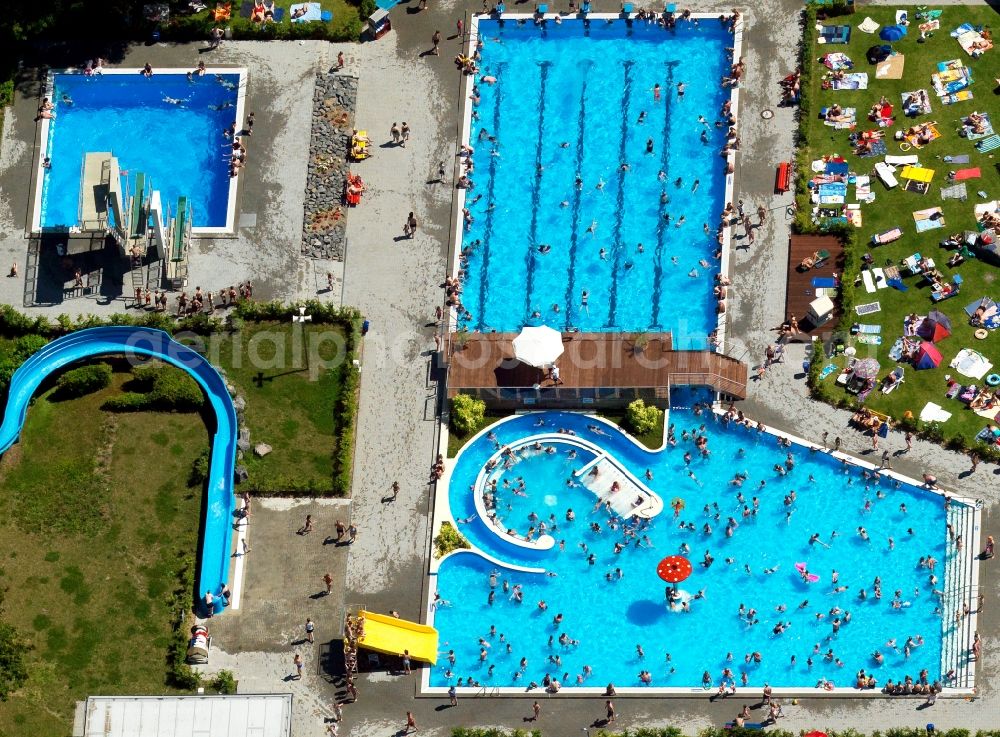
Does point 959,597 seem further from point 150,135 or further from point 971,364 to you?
point 150,135

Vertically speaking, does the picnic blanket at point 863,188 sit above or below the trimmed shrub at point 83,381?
above

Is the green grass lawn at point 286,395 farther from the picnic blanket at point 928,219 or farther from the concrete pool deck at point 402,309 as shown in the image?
the picnic blanket at point 928,219

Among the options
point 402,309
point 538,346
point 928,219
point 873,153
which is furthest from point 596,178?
point 928,219

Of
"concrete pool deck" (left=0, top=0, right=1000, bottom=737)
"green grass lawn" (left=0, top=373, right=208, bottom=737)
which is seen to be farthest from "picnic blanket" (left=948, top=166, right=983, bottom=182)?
"green grass lawn" (left=0, top=373, right=208, bottom=737)

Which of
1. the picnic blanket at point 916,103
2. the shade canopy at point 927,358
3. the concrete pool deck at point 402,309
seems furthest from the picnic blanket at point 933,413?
the picnic blanket at point 916,103

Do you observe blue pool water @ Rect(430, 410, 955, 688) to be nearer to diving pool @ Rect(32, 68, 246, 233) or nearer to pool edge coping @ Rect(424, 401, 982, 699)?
pool edge coping @ Rect(424, 401, 982, 699)
